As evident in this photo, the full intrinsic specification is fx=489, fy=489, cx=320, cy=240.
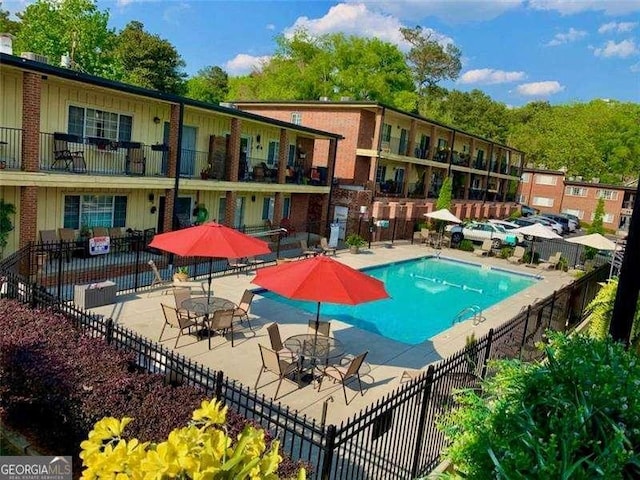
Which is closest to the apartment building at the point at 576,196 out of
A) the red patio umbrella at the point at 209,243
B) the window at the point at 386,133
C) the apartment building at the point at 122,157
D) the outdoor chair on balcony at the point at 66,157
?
the window at the point at 386,133

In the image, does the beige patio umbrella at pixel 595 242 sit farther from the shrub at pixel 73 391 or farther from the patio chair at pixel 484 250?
the shrub at pixel 73 391

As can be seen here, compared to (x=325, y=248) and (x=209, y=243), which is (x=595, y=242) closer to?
(x=325, y=248)

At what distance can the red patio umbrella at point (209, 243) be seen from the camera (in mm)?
11133

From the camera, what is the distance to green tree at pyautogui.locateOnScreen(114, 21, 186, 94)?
→ 55.3 m

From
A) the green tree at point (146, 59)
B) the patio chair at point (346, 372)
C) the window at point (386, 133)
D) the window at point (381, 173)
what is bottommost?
the patio chair at point (346, 372)

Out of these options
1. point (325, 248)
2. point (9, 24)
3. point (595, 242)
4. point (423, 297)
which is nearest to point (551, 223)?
point (595, 242)

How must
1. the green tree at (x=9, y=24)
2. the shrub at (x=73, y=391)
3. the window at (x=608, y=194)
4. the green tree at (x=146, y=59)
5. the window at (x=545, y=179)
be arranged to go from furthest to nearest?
the window at (x=545, y=179)
the window at (x=608, y=194)
the green tree at (x=9, y=24)
the green tree at (x=146, y=59)
the shrub at (x=73, y=391)

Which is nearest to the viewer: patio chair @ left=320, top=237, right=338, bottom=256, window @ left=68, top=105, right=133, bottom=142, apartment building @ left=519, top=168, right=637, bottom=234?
window @ left=68, top=105, right=133, bottom=142

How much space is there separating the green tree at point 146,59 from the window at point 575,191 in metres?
50.1

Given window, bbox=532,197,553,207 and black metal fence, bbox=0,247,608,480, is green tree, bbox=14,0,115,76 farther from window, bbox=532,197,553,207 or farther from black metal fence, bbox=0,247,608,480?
window, bbox=532,197,553,207

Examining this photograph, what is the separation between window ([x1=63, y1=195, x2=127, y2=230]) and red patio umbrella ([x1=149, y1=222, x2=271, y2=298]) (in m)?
6.97

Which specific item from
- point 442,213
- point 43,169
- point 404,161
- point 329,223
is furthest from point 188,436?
point 404,161

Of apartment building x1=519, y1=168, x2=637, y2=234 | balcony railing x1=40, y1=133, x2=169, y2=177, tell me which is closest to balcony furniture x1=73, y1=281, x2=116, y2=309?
balcony railing x1=40, y1=133, x2=169, y2=177

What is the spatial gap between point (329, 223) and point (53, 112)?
52.8ft
